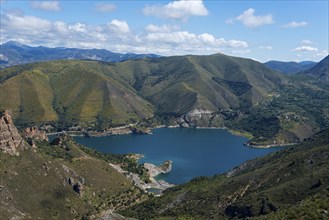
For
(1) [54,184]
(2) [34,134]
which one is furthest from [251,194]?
(2) [34,134]

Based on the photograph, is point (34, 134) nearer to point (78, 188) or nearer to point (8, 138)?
point (8, 138)

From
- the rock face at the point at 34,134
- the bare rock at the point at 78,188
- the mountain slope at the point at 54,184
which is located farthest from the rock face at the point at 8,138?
the rock face at the point at 34,134

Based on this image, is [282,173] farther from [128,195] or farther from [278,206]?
[128,195]

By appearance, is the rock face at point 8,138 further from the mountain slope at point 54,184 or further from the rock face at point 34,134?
the rock face at point 34,134

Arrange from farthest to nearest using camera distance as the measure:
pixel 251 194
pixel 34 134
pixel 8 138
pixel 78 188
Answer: pixel 34 134 → pixel 78 188 → pixel 8 138 → pixel 251 194

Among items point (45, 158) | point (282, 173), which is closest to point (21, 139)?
point (45, 158)

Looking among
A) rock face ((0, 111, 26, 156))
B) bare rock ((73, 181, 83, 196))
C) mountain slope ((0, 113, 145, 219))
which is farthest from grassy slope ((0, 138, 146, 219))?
rock face ((0, 111, 26, 156))

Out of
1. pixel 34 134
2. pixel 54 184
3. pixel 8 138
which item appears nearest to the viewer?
pixel 54 184

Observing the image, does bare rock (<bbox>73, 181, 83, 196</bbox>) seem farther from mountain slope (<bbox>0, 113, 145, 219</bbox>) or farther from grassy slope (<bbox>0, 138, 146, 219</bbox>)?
grassy slope (<bbox>0, 138, 146, 219</bbox>)
